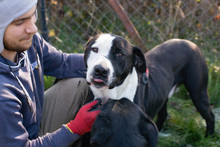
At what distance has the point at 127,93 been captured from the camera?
2.51m

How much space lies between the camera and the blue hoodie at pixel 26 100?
185 cm

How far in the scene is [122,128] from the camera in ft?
6.10

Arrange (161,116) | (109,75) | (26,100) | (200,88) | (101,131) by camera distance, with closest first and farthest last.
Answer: (101,131) → (26,100) → (109,75) → (200,88) → (161,116)

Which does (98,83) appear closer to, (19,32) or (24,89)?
(24,89)

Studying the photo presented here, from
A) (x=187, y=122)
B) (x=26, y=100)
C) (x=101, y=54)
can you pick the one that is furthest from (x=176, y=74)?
(x=26, y=100)

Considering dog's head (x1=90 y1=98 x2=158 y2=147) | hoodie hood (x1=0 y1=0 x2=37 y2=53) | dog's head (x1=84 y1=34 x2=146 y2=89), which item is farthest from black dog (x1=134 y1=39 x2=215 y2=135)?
hoodie hood (x1=0 y1=0 x2=37 y2=53)

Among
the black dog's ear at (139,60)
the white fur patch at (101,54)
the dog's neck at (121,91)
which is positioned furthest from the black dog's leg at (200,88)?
the white fur patch at (101,54)

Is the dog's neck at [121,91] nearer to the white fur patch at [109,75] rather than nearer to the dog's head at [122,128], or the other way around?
the white fur patch at [109,75]

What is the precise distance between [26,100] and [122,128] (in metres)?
0.81

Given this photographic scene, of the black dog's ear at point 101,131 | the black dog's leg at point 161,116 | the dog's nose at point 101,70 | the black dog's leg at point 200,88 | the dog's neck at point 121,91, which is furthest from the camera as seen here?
the black dog's leg at point 161,116

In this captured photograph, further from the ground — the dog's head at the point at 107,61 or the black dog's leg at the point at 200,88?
the dog's head at the point at 107,61

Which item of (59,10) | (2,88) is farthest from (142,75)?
(59,10)

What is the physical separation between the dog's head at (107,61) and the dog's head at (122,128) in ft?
0.85

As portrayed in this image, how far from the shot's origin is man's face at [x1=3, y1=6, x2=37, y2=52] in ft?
6.44
